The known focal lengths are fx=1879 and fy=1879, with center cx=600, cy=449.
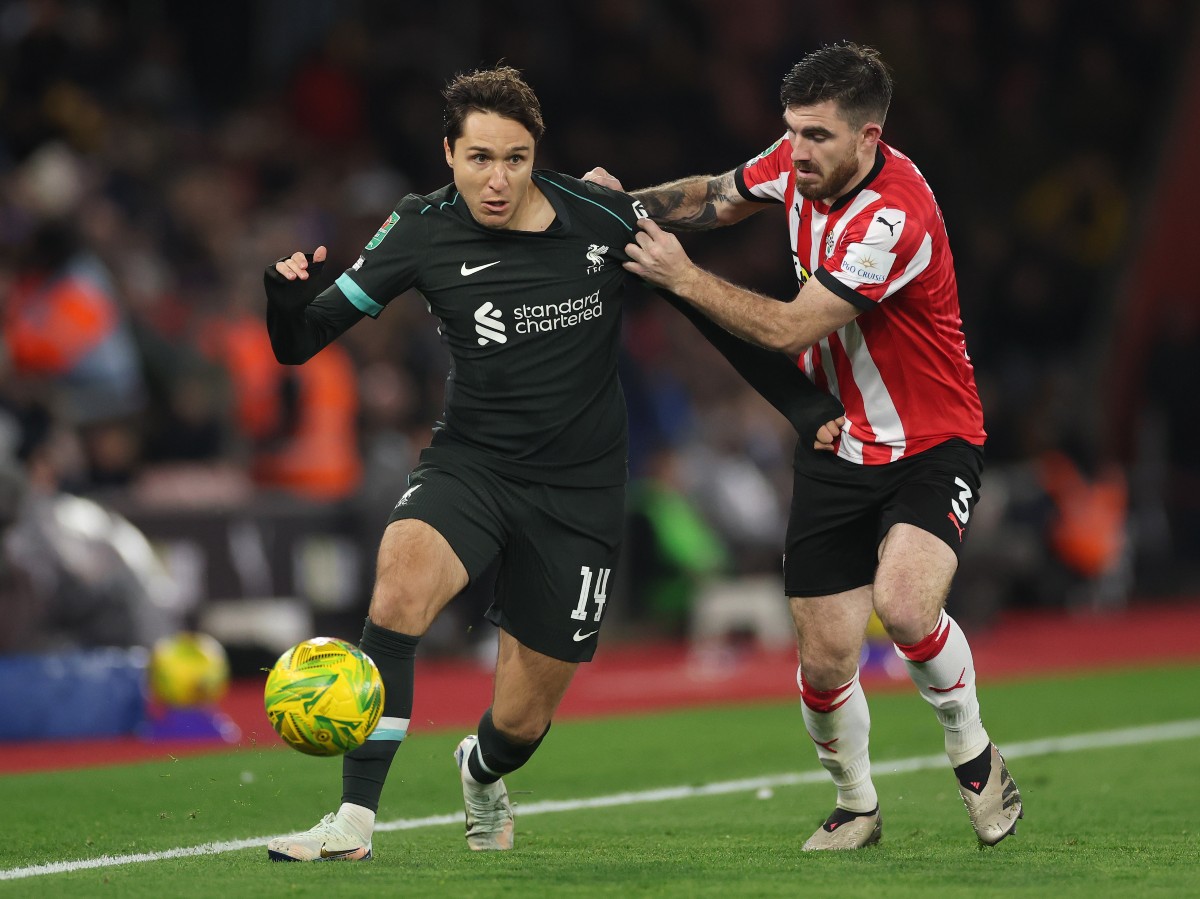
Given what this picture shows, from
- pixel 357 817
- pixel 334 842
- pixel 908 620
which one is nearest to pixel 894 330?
pixel 908 620

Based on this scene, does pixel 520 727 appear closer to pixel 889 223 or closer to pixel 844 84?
pixel 889 223

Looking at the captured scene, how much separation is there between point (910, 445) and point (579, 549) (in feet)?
4.04

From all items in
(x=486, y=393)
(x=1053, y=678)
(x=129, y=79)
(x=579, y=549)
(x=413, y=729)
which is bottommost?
(x=1053, y=678)

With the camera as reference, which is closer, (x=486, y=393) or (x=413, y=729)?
(x=486, y=393)

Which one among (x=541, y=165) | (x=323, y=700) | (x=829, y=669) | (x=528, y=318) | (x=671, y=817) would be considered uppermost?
(x=541, y=165)

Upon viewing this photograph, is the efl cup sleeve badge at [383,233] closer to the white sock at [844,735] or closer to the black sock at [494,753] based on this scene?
the black sock at [494,753]

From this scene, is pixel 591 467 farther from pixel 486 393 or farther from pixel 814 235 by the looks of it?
pixel 814 235

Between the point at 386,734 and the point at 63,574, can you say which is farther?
the point at 63,574

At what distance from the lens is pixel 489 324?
6.27 meters

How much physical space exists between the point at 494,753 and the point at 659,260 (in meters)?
1.79

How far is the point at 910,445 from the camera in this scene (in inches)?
260

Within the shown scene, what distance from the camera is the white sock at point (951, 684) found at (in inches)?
252

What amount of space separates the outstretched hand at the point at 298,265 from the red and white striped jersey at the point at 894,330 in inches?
66.6

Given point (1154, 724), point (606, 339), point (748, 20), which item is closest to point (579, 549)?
point (606, 339)
